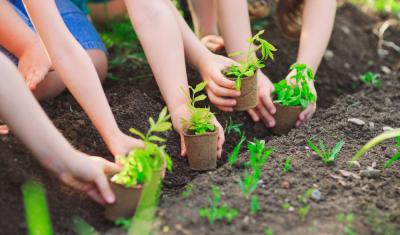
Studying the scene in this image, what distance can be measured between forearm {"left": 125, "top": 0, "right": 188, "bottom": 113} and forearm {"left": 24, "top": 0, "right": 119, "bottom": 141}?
1.21 ft

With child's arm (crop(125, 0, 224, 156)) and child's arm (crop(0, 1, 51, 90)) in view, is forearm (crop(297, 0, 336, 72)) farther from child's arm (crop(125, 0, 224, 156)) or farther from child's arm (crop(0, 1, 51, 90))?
child's arm (crop(0, 1, 51, 90))

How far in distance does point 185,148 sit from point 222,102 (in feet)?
0.85

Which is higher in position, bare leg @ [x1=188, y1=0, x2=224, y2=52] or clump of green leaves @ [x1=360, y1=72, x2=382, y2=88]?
bare leg @ [x1=188, y1=0, x2=224, y2=52]

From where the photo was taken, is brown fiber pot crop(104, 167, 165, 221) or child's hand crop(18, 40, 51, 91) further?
child's hand crop(18, 40, 51, 91)

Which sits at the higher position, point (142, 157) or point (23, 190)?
point (142, 157)

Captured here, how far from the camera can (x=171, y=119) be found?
2.60 metres

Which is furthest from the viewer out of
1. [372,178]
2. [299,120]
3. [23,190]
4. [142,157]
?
[299,120]

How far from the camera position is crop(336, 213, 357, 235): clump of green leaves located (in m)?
1.91

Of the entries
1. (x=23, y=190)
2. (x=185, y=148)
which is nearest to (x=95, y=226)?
(x=23, y=190)

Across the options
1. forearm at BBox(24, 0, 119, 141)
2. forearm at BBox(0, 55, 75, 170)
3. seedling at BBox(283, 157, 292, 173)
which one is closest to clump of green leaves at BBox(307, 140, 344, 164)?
seedling at BBox(283, 157, 292, 173)

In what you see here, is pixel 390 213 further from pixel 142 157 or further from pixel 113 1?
pixel 113 1

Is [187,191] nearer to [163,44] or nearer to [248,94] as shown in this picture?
[248,94]

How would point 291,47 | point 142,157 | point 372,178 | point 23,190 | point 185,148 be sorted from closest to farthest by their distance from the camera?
point 142,157 → point 23,190 → point 372,178 → point 185,148 → point 291,47

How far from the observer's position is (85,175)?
6.52 feet
